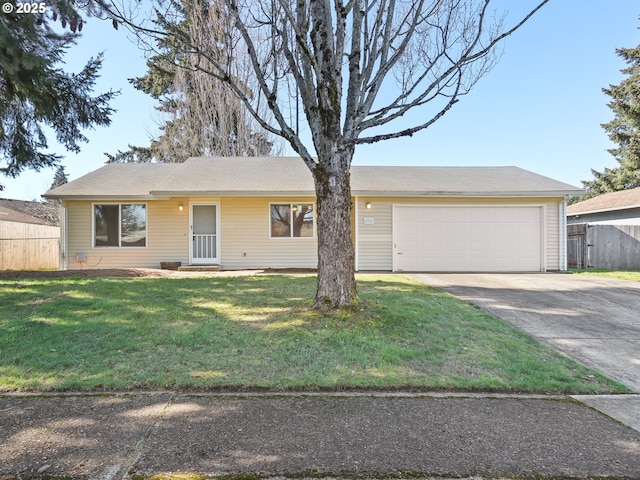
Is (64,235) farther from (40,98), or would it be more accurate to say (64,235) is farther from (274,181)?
(274,181)

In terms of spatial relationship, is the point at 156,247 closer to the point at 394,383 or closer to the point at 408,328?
the point at 408,328

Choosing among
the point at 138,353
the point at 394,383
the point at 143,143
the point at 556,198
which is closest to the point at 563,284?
the point at 556,198

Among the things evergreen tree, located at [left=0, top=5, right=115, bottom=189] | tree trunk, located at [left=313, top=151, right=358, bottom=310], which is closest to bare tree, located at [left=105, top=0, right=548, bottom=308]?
tree trunk, located at [left=313, top=151, right=358, bottom=310]

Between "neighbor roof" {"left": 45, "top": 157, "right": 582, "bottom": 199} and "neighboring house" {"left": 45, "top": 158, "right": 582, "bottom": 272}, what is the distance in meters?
0.09

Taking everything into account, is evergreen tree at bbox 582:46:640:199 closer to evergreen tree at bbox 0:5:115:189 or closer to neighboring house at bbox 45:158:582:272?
neighboring house at bbox 45:158:582:272

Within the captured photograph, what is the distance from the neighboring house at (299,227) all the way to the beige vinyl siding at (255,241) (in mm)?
34

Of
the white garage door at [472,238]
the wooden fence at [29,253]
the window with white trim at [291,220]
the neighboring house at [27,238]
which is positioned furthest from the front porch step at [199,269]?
the neighboring house at [27,238]

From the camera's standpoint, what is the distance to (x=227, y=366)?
12.3 ft

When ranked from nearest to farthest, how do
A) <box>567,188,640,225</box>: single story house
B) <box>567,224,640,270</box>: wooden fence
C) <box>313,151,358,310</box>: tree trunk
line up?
<box>313,151,358,310</box>: tree trunk
<box>567,224,640,270</box>: wooden fence
<box>567,188,640,225</box>: single story house

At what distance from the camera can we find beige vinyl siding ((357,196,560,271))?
11.9 m

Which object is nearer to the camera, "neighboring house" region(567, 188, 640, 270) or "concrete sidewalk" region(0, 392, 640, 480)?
"concrete sidewalk" region(0, 392, 640, 480)

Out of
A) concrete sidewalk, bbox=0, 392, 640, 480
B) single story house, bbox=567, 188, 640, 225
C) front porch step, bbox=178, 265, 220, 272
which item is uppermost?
single story house, bbox=567, 188, 640, 225

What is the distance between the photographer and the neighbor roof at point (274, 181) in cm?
1163

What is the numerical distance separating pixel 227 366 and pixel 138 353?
3.66ft
